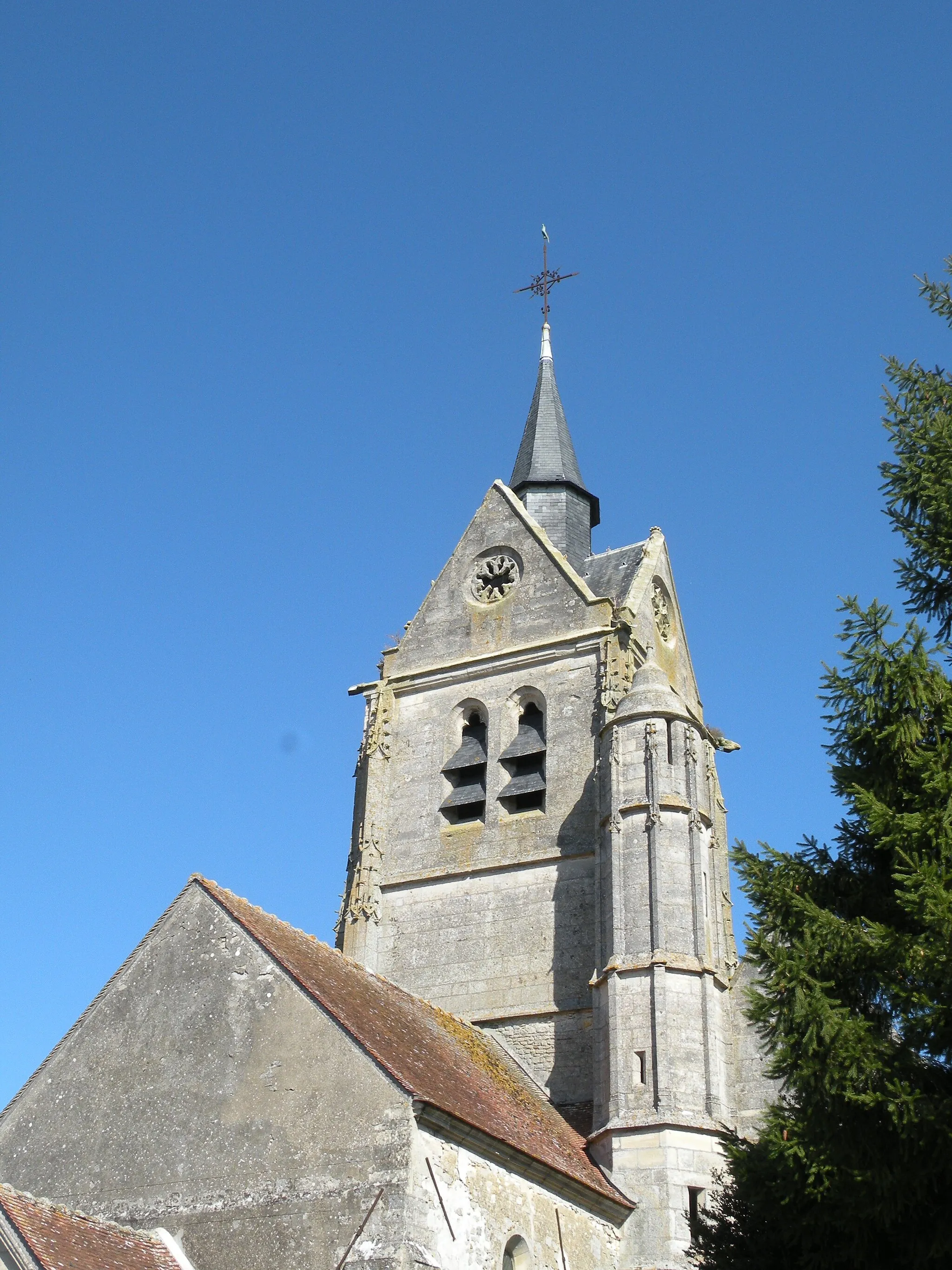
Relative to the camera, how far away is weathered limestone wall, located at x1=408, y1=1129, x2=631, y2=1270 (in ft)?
43.8

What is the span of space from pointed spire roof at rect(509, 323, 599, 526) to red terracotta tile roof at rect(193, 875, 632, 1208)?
1122 cm

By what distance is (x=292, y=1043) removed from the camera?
48.0ft

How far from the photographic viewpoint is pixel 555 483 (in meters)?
27.0

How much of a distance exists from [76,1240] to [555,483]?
17.0 m

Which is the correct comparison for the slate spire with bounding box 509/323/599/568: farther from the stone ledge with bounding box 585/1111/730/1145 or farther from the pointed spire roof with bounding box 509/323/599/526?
the stone ledge with bounding box 585/1111/730/1145

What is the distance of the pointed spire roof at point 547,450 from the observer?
27172mm

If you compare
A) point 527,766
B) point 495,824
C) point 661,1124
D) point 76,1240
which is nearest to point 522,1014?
point 495,824

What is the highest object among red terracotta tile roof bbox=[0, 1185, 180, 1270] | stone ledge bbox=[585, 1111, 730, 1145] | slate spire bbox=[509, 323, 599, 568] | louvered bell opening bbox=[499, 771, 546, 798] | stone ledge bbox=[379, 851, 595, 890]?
slate spire bbox=[509, 323, 599, 568]

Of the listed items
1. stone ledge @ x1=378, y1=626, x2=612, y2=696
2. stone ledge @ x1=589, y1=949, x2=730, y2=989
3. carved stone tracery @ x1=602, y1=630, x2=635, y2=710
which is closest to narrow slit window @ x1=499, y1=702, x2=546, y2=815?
stone ledge @ x1=378, y1=626, x2=612, y2=696

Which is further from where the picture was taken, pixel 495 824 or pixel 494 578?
pixel 494 578

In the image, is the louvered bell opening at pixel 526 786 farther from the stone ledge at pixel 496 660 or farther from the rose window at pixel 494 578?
the rose window at pixel 494 578

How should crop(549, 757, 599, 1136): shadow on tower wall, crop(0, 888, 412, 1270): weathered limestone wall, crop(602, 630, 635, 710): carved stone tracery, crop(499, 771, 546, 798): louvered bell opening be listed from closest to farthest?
crop(0, 888, 412, 1270): weathered limestone wall < crop(549, 757, 599, 1136): shadow on tower wall < crop(602, 630, 635, 710): carved stone tracery < crop(499, 771, 546, 798): louvered bell opening

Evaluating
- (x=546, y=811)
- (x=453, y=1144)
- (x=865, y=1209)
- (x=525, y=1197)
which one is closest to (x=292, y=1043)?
(x=453, y=1144)

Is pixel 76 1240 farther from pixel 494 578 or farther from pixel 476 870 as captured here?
pixel 494 578
